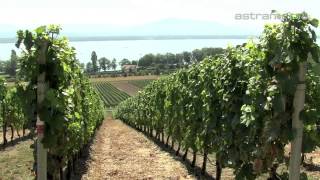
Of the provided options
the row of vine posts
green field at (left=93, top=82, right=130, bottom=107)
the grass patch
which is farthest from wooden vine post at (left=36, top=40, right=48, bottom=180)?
green field at (left=93, top=82, right=130, bottom=107)

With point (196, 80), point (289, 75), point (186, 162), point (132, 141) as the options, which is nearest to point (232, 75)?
point (289, 75)

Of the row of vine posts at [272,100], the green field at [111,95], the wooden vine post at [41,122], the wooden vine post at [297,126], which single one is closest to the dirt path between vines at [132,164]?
the row of vine posts at [272,100]

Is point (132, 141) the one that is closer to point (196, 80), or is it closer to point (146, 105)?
point (146, 105)

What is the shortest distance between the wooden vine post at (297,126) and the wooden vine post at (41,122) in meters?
3.39

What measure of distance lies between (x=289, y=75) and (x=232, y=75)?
4.66 metres

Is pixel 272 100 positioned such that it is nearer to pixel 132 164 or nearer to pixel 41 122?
pixel 41 122

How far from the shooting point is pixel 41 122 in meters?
6.84

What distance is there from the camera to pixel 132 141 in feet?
86.7

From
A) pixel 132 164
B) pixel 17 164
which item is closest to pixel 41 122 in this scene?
pixel 132 164

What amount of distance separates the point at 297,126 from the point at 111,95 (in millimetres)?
94987

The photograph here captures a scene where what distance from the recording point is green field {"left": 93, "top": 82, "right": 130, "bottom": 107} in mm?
89938

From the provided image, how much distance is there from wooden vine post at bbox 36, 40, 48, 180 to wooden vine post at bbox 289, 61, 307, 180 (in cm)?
339

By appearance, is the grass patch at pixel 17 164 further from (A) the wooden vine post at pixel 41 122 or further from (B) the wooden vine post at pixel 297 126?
(B) the wooden vine post at pixel 297 126

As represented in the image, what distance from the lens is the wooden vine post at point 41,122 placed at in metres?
6.34
